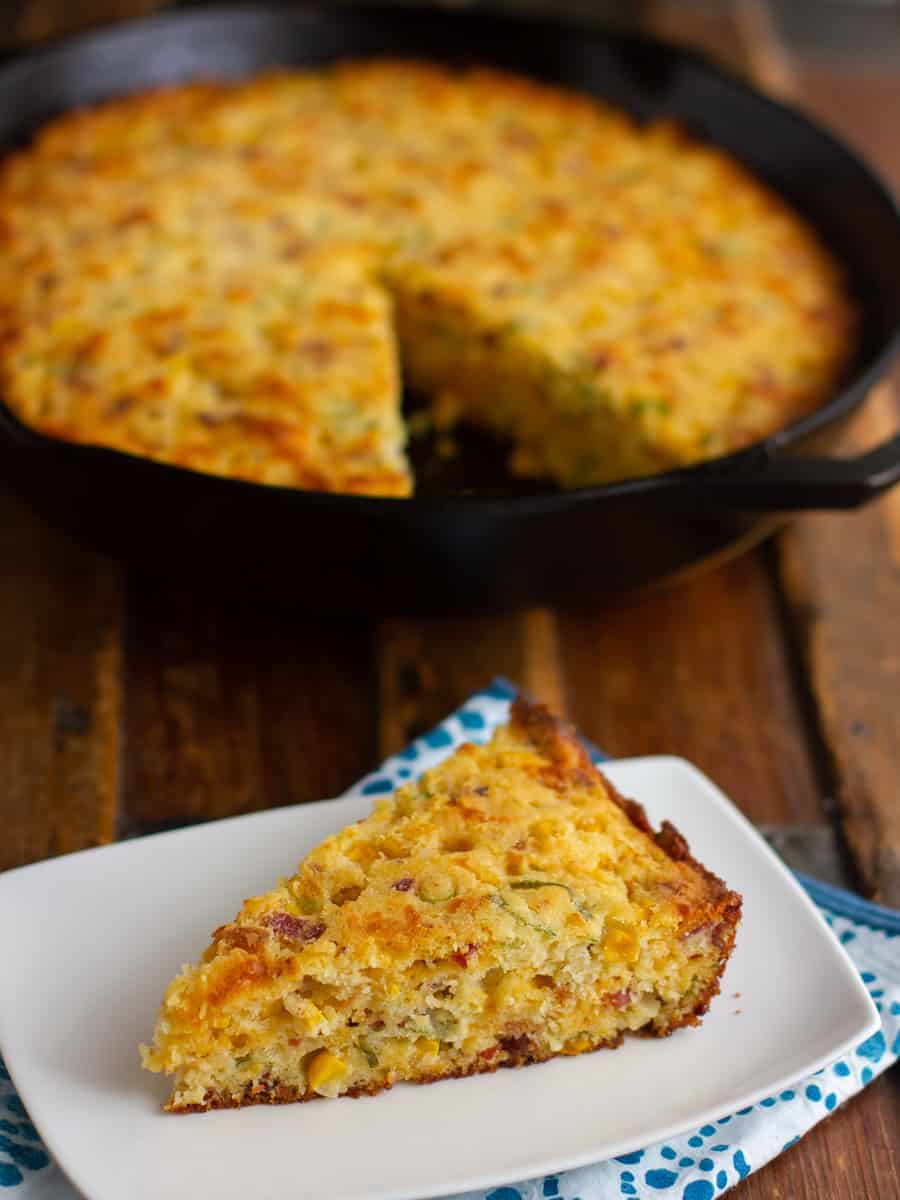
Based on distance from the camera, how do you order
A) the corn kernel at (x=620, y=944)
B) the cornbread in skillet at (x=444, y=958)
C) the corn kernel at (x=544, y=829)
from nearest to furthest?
the cornbread in skillet at (x=444, y=958) → the corn kernel at (x=620, y=944) → the corn kernel at (x=544, y=829)

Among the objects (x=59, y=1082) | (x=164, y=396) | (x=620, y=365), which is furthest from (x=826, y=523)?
(x=59, y=1082)

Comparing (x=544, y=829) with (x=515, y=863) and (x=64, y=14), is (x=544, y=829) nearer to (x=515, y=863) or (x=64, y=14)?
(x=515, y=863)

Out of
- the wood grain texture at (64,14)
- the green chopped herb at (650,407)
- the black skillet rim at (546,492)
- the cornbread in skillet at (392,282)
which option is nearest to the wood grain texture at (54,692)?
the cornbread in skillet at (392,282)

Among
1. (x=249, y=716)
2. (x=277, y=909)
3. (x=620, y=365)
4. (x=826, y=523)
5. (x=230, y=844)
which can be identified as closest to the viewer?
(x=277, y=909)

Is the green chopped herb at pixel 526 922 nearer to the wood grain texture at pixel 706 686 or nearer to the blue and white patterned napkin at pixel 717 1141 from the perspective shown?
the blue and white patterned napkin at pixel 717 1141

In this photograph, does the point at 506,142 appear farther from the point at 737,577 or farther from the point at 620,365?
the point at 737,577
